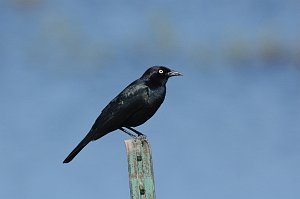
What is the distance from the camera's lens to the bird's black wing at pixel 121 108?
34.2ft

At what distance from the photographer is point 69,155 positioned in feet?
31.6

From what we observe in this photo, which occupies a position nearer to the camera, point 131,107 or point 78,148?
point 78,148

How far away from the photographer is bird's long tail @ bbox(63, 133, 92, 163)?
9.62 meters

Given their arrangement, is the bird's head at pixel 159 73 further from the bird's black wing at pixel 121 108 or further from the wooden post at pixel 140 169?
the wooden post at pixel 140 169

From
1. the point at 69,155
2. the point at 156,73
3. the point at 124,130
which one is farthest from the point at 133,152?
the point at 156,73

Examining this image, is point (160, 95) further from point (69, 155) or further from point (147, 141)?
point (147, 141)

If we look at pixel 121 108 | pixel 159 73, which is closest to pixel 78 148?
pixel 121 108

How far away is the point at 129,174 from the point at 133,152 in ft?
0.84

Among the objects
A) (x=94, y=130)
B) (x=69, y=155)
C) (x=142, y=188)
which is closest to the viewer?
(x=142, y=188)

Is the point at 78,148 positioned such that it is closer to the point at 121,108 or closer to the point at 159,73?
the point at 121,108

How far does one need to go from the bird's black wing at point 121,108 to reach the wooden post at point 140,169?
10.1ft

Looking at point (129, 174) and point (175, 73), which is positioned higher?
point (175, 73)

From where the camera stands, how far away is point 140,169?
714 centimetres

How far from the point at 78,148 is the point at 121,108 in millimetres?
1147
